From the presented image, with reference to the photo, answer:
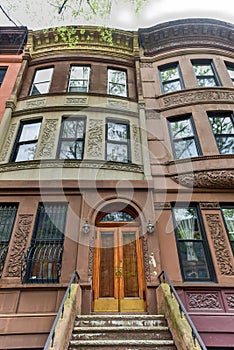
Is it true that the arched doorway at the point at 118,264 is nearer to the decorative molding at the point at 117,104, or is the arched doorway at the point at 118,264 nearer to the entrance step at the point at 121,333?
the entrance step at the point at 121,333

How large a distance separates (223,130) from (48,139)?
6689mm

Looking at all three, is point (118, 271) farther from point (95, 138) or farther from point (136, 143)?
point (95, 138)

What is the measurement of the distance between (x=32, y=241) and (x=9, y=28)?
11327 mm

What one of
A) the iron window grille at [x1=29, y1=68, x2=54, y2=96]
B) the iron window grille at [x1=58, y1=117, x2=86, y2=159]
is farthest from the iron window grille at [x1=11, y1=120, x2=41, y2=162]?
the iron window grille at [x1=29, y1=68, x2=54, y2=96]

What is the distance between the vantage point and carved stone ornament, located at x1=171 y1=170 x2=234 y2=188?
7.91 meters

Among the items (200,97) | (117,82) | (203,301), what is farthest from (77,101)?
(203,301)

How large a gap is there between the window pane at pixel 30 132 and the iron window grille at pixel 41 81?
202cm

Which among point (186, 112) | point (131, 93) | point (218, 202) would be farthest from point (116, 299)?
point (131, 93)

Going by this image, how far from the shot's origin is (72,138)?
9.50 meters

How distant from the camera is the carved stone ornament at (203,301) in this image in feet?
20.3

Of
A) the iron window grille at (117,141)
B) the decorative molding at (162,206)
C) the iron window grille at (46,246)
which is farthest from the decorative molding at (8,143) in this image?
the decorative molding at (162,206)

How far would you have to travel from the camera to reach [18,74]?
11.4m

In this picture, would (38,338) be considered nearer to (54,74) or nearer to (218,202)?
(218,202)

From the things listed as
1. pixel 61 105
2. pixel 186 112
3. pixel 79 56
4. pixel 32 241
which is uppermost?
pixel 79 56
